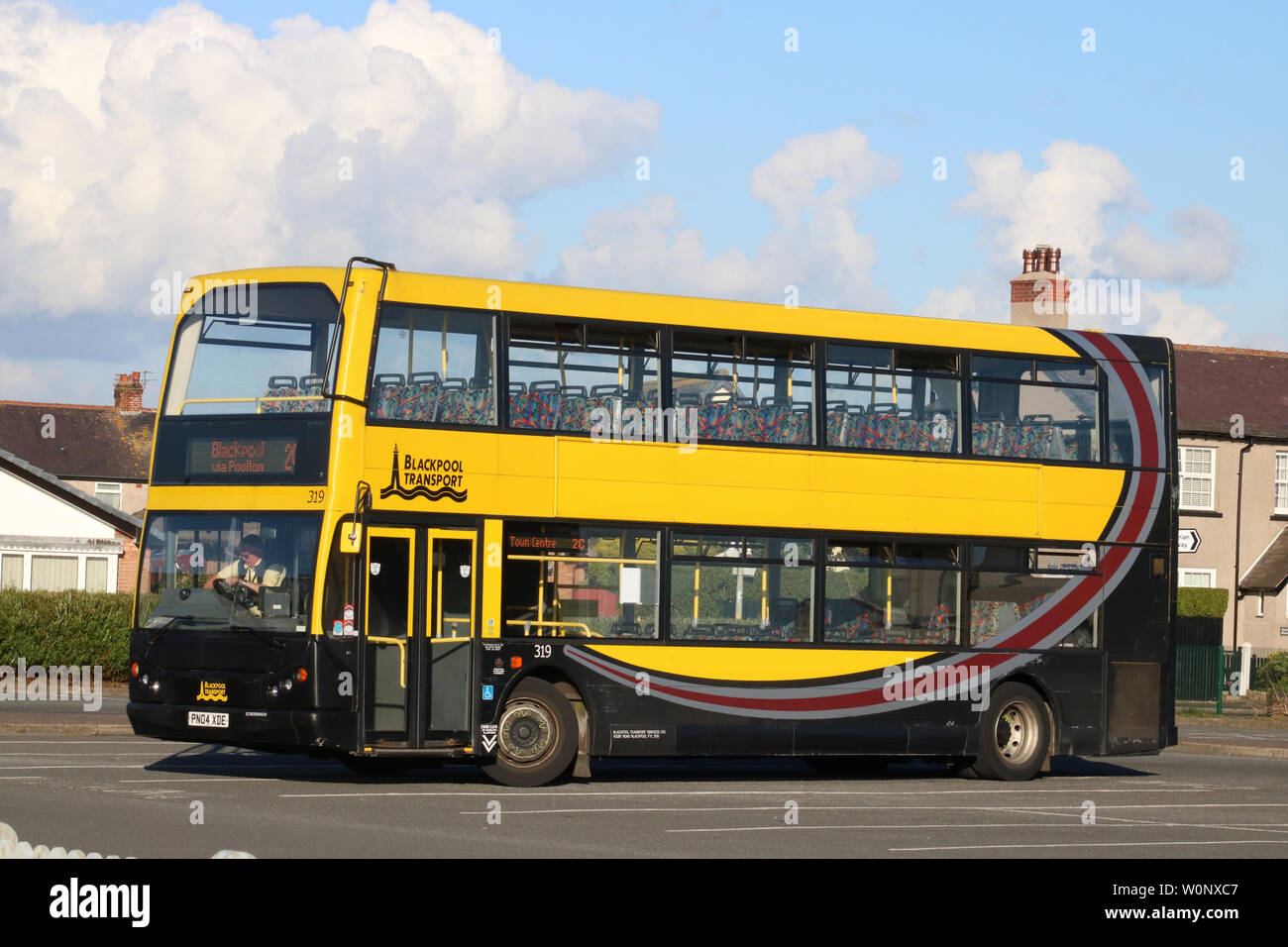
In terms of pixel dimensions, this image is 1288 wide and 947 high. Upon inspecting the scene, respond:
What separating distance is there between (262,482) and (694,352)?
4609mm

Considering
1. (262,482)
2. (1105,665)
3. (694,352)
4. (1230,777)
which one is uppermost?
(694,352)

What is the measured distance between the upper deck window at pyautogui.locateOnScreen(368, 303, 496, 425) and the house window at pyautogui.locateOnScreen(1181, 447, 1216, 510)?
36.2 meters

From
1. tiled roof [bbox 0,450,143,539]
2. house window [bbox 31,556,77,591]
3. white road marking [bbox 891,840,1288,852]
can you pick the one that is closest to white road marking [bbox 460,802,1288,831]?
white road marking [bbox 891,840,1288,852]

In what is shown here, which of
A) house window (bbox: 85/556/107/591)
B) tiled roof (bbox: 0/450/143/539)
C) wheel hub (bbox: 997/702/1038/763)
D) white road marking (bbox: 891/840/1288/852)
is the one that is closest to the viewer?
white road marking (bbox: 891/840/1288/852)

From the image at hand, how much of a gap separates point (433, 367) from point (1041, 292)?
35126 mm

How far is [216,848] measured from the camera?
1173 cm

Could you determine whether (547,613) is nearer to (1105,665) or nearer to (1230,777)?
(1105,665)

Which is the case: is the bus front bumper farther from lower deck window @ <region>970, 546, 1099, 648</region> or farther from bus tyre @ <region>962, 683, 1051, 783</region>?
bus tyre @ <region>962, 683, 1051, 783</region>

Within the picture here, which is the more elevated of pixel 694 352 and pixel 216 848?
pixel 694 352
